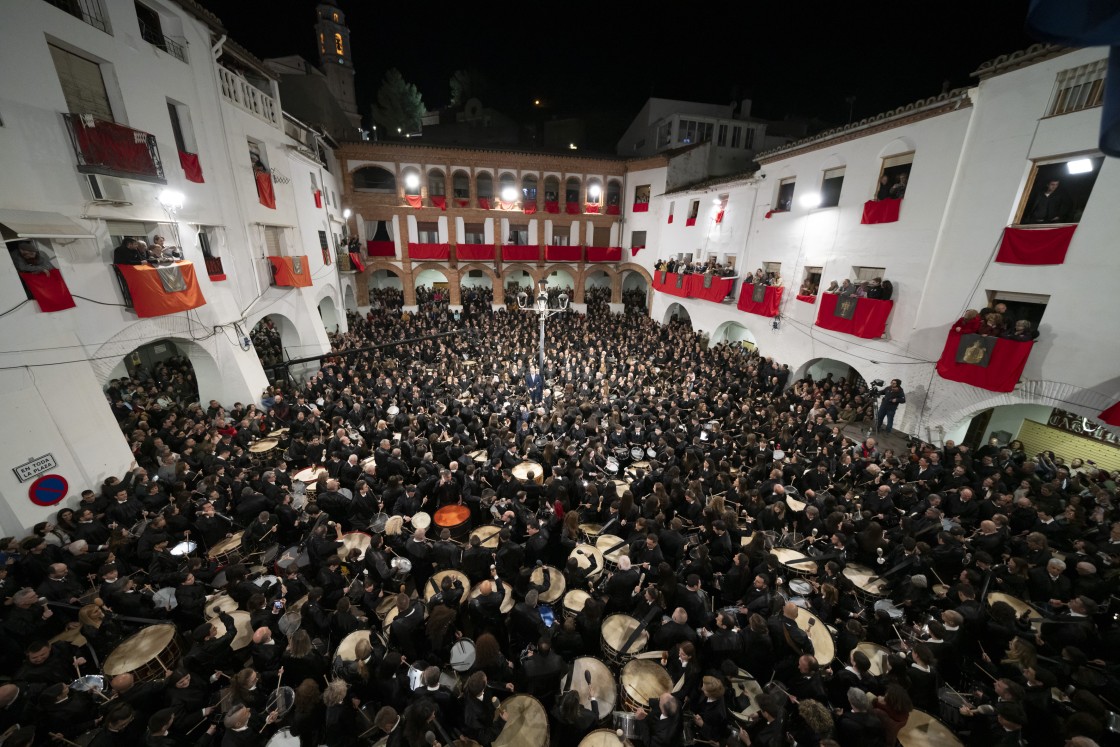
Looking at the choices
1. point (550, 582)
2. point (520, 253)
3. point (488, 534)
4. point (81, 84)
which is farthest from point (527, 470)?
point (520, 253)

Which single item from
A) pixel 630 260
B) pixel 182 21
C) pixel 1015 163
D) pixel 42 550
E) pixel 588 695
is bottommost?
pixel 588 695

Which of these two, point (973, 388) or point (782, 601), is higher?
point (973, 388)

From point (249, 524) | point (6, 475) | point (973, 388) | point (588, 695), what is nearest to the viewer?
point (588, 695)

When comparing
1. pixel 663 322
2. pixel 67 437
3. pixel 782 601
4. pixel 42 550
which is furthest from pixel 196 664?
pixel 663 322

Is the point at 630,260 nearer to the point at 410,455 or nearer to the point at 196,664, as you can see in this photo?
the point at 410,455

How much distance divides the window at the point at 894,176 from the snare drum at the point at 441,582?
48.9 feet

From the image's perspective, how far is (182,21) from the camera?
10742mm

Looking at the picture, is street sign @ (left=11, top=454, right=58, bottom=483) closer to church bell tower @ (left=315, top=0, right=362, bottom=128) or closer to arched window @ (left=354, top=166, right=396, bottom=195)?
arched window @ (left=354, top=166, right=396, bottom=195)

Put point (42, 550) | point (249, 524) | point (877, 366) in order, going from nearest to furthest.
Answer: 1. point (42, 550)
2. point (249, 524)
3. point (877, 366)

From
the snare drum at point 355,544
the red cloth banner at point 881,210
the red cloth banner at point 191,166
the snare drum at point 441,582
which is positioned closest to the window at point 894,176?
the red cloth banner at point 881,210

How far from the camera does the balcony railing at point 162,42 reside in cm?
1012

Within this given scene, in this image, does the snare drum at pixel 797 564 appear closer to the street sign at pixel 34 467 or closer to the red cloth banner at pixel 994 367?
the red cloth banner at pixel 994 367

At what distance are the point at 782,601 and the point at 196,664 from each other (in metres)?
7.06

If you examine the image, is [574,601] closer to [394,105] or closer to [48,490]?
[48,490]
